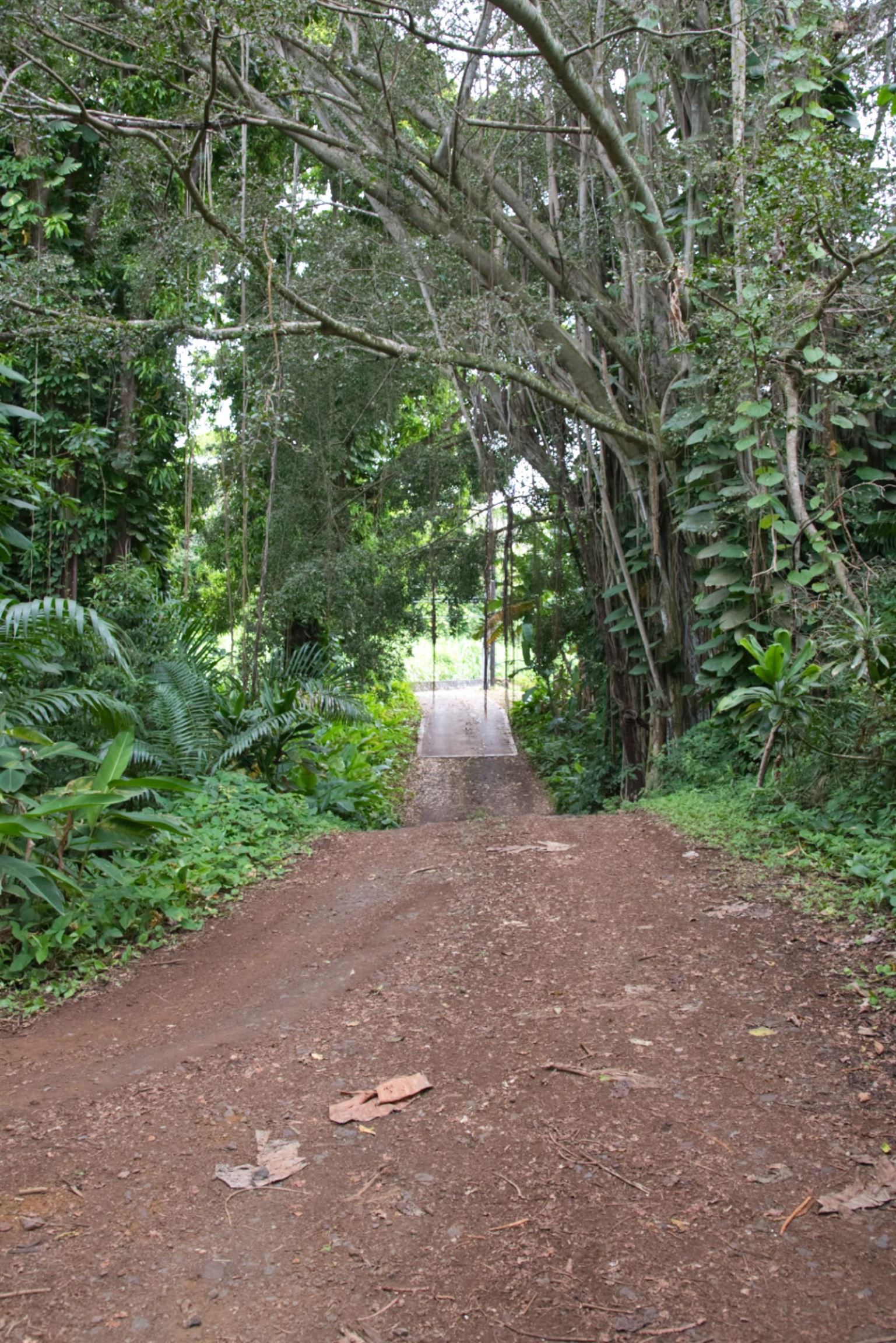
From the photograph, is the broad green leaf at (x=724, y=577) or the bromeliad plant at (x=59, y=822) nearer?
the bromeliad plant at (x=59, y=822)

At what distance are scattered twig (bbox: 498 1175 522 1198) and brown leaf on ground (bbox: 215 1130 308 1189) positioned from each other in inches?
18.3

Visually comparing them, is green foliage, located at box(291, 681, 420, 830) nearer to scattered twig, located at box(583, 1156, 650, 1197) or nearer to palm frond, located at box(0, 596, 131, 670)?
palm frond, located at box(0, 596, 131, 670)

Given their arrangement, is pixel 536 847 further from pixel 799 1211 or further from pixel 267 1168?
pixel 799 1211

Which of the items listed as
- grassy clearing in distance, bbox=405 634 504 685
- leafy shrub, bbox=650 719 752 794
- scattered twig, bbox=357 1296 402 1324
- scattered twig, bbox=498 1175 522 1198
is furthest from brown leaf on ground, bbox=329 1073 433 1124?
grassy clearing in distance, bbox=405 634 504 685

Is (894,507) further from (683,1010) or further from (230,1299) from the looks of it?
(230,1299)

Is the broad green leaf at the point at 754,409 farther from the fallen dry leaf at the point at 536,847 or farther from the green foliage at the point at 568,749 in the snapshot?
the green foliage at the point at 568,749

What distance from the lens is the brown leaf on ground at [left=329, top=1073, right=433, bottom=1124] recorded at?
262 cm

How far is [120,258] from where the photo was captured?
29.1 feet

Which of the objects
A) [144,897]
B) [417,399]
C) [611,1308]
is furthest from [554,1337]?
[417,399]

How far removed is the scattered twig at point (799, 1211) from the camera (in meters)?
2.12

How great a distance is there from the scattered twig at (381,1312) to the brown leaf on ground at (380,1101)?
65 centimetres

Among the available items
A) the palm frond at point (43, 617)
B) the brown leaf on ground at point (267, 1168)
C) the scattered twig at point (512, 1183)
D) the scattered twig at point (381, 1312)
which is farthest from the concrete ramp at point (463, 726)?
the scattered twig at point (381, 1312)

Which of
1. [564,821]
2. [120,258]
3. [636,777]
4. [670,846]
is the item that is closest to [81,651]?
[564,821]

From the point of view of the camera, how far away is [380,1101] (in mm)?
2695
